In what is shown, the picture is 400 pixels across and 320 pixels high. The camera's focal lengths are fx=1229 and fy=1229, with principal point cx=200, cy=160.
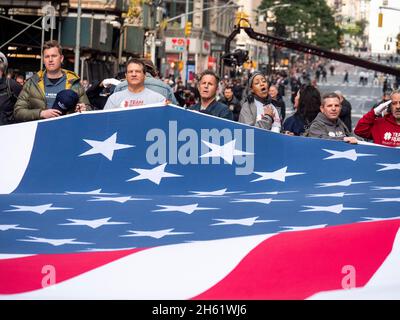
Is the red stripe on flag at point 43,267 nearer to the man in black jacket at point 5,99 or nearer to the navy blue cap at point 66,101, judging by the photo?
the navy blue cap at point 66,101

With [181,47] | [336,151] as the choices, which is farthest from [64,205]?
[181,47]

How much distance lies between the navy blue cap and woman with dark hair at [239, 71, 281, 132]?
189cm

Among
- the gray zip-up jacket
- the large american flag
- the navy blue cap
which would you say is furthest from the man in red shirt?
the navy blue cap

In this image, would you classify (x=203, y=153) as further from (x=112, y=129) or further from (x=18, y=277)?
(x=18, y=277)

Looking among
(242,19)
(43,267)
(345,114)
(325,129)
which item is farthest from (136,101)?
(242,19)

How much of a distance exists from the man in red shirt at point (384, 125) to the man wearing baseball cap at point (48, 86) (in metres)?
2.23

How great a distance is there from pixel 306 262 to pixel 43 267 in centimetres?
160

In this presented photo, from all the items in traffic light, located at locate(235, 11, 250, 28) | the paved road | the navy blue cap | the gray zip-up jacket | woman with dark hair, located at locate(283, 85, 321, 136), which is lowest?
the paved road

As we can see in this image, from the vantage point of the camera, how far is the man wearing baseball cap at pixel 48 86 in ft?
30.7

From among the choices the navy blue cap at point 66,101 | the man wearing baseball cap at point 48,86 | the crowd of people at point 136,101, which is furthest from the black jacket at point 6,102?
the navy blue cap at point 66,101

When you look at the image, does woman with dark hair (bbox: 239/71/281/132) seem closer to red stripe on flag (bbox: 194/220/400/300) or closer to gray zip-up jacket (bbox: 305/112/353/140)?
gray zip-up jacket (bbox: 305/112/353/140)

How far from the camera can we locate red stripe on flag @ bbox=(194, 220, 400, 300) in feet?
24.3

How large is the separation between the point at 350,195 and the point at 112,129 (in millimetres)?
1564
